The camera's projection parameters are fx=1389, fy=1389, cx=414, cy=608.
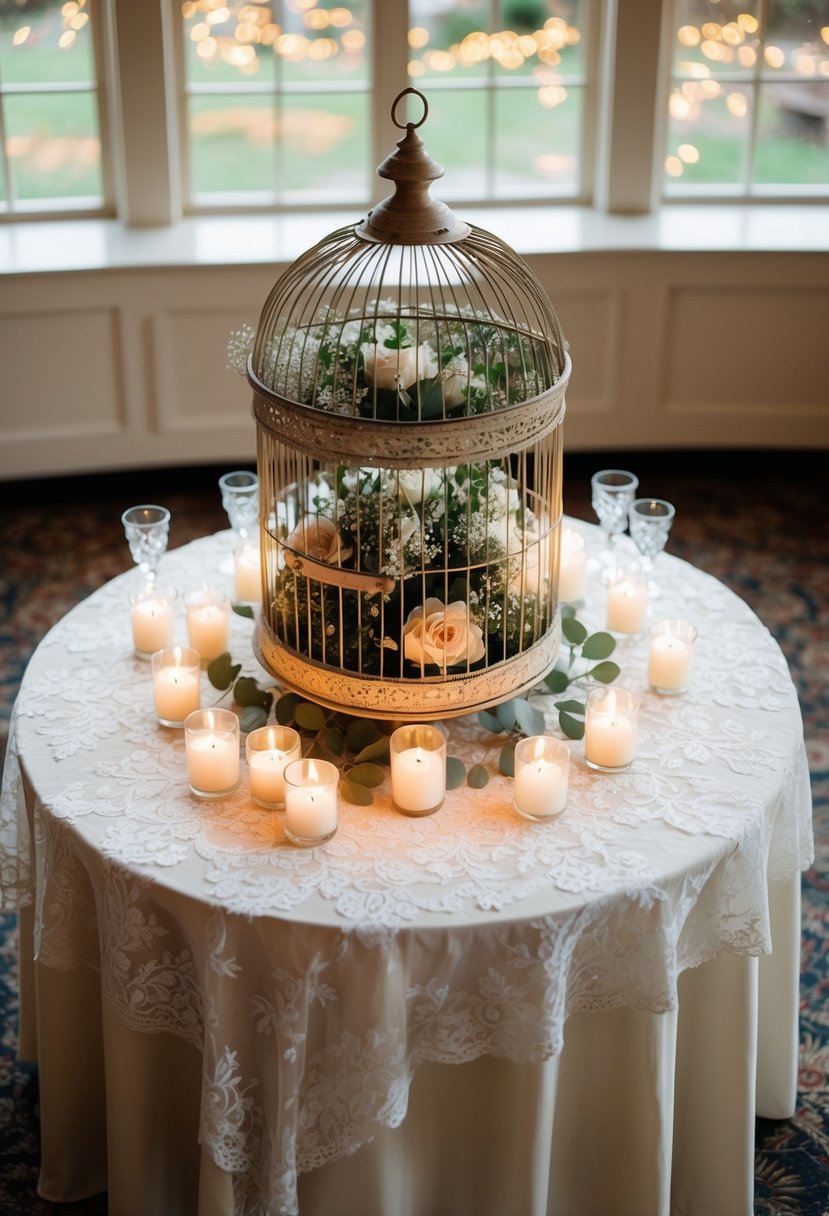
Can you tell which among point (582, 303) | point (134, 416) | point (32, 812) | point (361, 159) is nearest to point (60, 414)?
point (134, 416)

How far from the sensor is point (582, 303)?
461 cm

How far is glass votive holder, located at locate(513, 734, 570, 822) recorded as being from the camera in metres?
2.02

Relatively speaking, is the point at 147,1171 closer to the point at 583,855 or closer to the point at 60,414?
the point at 583,855

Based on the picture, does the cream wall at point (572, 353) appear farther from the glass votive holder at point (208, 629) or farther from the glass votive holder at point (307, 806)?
the glass votive holder at point (307, 806)

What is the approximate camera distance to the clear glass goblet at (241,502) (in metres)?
2.63

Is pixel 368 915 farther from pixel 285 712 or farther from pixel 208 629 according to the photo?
pixel 208 629

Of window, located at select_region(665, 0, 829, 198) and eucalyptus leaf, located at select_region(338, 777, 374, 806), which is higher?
window, located at select_region(665, 0, 829, 198)

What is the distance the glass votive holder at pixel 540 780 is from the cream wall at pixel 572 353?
2.71 meters

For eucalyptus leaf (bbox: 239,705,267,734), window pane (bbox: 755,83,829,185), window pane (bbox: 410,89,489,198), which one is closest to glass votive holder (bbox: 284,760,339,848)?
eucalyptus leaf (bbox: 239,705,267,734)

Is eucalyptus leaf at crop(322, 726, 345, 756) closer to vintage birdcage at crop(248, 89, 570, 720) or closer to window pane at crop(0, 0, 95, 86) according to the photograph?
vintage birdcage at crop(248, 89, 570, 720)

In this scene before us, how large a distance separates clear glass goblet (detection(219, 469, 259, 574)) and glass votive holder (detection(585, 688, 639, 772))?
32.1 inches

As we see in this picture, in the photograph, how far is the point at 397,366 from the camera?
206 centimetres

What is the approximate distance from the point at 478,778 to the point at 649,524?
674mm

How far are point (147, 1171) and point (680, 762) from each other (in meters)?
1.03
